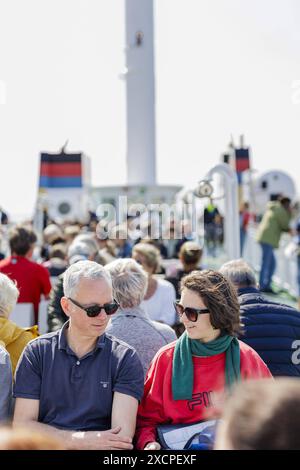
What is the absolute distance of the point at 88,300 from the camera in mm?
3299

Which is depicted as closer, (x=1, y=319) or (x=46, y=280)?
(x=1, y=319)

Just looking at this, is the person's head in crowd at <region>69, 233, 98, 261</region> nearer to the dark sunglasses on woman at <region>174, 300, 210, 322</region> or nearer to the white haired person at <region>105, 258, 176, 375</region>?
the white haired person at <region>105, 258, 176, 375</region>

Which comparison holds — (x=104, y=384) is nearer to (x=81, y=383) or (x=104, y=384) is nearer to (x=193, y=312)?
(x=81, y=383)

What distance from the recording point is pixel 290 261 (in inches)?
477

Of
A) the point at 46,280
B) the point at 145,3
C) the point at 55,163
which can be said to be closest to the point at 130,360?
the point at 46,280

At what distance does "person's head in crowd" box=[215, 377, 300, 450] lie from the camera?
1.33 meters

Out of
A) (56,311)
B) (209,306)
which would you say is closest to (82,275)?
(209,306)

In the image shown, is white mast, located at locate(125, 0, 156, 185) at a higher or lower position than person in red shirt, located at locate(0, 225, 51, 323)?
higher

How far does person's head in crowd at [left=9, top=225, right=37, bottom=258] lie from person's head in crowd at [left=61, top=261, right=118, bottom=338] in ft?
9.78

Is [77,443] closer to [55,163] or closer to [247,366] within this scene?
[247,366]

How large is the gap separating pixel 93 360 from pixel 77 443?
1.30 feet

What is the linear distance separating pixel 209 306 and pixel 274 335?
0.81m

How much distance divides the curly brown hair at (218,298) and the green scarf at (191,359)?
7 cm

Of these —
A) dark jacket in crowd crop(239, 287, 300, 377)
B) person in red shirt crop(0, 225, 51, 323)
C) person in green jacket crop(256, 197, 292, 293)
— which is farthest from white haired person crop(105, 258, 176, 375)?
person in green jacket crop(256, 197, 292, 293)
